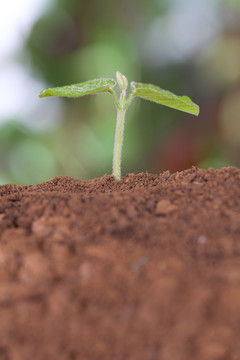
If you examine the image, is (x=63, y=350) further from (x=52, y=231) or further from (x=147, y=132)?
(x=147, y=132)

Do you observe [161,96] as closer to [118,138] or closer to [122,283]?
[118,138]

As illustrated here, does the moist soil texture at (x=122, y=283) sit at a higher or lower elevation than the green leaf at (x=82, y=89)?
lower

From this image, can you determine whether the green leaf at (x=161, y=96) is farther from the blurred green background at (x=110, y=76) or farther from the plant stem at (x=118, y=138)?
the blurred green background at (x=110, y=76)

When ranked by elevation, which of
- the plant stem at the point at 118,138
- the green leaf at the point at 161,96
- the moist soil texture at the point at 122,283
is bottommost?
the moist soil texture at the point at 122,283

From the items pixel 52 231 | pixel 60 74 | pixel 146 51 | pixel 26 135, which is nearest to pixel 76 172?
pixel 26 135

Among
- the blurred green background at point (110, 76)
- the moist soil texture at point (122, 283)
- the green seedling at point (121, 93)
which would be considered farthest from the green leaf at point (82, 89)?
the blurred green background at point (110, 76)

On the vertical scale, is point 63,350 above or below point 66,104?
below

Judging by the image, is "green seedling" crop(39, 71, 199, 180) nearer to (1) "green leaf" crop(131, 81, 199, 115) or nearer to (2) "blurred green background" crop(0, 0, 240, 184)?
(1) "green leaf" crop(131, 81, 199, 115)
